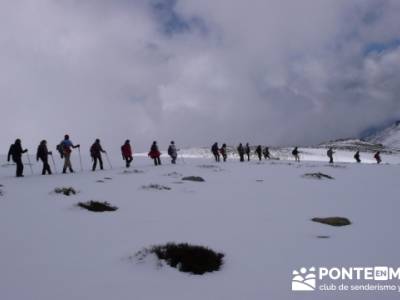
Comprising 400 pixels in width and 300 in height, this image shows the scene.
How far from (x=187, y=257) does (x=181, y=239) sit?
4.94 ft

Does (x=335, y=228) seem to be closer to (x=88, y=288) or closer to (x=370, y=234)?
(x=370, y=234)

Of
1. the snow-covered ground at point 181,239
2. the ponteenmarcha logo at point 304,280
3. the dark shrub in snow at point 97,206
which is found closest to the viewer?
the snow-covered ground at point 181,239

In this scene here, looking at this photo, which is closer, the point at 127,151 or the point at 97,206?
the point at 97,206

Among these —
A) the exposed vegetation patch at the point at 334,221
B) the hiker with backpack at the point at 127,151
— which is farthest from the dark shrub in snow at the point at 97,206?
the hiker with backpack at the point at 127,151

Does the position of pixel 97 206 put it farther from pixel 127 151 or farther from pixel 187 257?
pixel 127 151

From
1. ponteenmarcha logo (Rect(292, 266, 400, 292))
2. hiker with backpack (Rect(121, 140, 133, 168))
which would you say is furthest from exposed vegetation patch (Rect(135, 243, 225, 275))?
hiker with backpack (Rect(121, 140, 133, 168))

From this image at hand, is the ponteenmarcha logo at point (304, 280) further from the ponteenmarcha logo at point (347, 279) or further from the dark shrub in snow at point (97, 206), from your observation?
the dark shrub in snow at point (97, 206)

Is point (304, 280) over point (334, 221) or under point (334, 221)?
under

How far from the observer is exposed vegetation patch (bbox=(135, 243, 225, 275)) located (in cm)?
775

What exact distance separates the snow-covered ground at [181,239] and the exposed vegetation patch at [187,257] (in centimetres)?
19

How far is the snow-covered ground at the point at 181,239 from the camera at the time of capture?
22.7 feet

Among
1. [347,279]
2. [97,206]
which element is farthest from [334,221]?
[97,206]

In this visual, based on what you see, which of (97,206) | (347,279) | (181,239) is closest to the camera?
(347,279)

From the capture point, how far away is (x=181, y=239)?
9.47m
